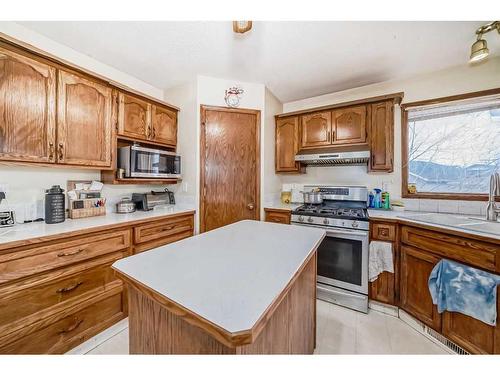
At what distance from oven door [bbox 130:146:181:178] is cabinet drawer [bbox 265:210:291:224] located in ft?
3.99

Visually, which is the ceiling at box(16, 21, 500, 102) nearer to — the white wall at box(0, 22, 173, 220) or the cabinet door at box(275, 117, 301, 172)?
the white wall at box(0, 22, 173, 220)

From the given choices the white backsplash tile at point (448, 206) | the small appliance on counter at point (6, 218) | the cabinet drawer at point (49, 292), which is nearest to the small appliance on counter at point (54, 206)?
the small appliance on counter at point (6, 218)

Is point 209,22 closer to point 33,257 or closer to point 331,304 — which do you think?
point 33,257

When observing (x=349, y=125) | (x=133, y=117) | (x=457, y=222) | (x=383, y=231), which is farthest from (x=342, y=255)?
(x=133, y=117)

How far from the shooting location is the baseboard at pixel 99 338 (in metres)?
1.42

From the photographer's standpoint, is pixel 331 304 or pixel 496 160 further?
pixel 331 304

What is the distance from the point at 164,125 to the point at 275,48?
1446 millimetres

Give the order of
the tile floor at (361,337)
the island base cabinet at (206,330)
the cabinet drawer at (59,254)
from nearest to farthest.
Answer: the island base cabinet at (206,330) < the cabinet drawer at (59,254) < the tile floor at (361,337)

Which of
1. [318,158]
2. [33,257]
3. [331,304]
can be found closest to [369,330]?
[331,304]

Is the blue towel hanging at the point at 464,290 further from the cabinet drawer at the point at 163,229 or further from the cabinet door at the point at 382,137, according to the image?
the cabinet drawer at the point at 163,229

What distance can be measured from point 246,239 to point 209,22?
5.47 feet

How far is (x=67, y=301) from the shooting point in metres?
1.37

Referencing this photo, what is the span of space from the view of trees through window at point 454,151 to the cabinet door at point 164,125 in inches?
110

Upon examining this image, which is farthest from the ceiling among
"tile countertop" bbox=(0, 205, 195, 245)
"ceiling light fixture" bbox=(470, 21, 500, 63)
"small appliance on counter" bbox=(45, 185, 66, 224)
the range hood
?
"tile countertop" bbox=(0, 205, 195, 245)
